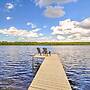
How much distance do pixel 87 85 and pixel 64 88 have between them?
5.96 m

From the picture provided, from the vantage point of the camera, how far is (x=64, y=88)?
12352 mm

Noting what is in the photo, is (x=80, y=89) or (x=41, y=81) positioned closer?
(x=41, y=81)

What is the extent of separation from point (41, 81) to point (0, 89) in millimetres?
3492

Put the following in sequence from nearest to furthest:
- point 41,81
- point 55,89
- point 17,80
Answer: point 55,89, point 41,81, point 17,80

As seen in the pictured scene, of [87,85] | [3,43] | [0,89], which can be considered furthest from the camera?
[3,43]

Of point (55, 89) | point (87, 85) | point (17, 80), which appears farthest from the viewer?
point (17, 80)

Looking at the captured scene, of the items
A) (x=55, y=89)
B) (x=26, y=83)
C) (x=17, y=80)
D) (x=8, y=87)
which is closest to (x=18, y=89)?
(x=8, y=87)

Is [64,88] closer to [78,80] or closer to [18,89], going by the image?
[18,89]

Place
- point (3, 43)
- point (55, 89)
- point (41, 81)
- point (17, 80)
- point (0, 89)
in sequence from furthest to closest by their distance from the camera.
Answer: point (3, 43), point (17, 80), point (0, 89), point (41, 81), point (55, 89)

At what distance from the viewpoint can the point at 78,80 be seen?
20094 mm

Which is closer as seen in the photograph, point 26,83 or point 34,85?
point 34,85

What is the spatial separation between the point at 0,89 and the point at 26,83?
2.82 m

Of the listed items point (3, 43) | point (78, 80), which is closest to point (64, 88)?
point (78, 80)

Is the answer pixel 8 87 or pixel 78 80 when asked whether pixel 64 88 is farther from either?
pixel 78 80
